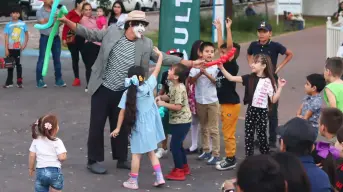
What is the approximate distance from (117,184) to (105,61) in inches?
53.1

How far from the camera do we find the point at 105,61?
7.67m

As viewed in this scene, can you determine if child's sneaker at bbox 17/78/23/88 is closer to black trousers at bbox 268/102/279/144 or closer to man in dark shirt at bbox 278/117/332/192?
black trousers at bbox 268/102/279/144

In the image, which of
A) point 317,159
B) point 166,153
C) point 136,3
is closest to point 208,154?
point 166,153

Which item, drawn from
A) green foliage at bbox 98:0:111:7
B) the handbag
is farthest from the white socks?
green foliage at bbox 98:0:111:7

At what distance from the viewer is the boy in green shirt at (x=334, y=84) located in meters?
6.77

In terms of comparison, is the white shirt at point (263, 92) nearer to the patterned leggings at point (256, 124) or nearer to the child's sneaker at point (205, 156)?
the patterned leggings at point (256, 124)

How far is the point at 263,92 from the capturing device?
7547mm

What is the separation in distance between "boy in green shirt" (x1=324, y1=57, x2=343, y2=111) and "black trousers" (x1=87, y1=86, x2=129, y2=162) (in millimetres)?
2269

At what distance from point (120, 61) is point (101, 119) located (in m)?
0.72

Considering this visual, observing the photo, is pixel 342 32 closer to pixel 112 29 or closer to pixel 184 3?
pixel 184 3

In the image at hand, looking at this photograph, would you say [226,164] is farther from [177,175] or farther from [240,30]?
[240,30]

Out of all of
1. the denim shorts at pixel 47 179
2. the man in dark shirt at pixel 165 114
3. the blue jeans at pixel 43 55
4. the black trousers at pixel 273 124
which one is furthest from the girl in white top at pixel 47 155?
the blue jeans at pixel 43 55

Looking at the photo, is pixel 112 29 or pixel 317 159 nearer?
pixel 317 159

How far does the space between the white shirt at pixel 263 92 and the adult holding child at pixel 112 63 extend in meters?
0.73
